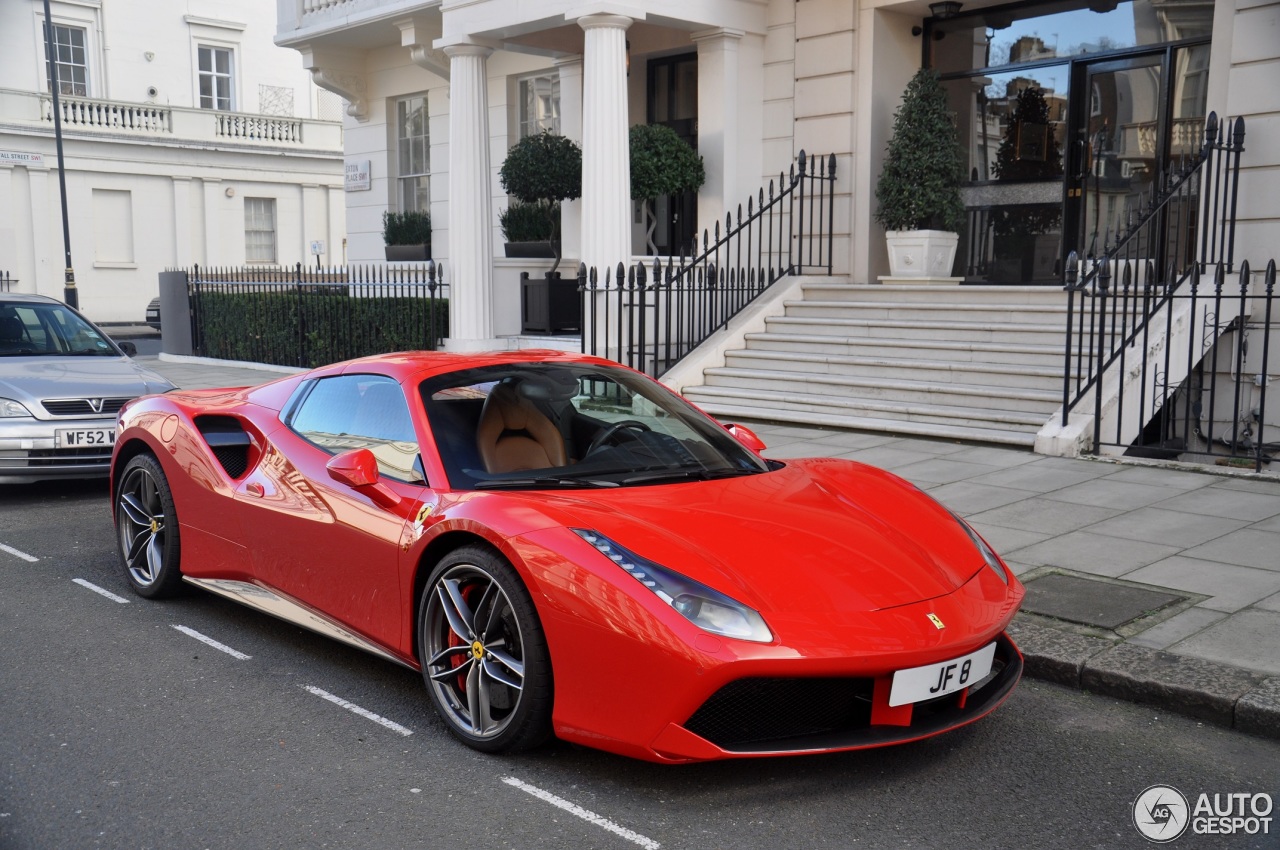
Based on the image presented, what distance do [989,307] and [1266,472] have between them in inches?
146

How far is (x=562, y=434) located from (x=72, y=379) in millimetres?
5256

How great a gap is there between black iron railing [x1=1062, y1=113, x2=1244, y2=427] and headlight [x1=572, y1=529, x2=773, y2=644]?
19.6 feet

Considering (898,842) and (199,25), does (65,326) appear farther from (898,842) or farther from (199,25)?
(199,25)

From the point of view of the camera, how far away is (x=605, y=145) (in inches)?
506

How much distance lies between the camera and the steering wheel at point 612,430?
4488mm

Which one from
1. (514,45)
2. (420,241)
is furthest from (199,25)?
(514,45)

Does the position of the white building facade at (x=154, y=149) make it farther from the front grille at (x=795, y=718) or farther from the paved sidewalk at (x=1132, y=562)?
the front grille at (x=795, y=718)

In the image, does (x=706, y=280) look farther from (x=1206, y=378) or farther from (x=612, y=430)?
(x=612, y=430)

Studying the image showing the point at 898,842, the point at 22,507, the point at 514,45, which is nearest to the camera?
the point at 898,842

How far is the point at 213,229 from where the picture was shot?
35.6 m

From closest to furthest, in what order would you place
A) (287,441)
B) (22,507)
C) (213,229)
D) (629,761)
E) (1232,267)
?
(629,761)
(287,441)
(22,507)
(1232,267)
(213,229)

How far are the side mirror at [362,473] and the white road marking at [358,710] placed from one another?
0.75 meters

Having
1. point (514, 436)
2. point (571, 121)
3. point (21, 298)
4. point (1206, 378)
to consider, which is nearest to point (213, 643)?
point (514, 436)

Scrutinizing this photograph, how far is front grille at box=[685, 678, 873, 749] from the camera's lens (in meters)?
3.29
